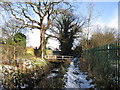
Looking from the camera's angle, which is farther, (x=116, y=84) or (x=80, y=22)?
(x=80, y=22)

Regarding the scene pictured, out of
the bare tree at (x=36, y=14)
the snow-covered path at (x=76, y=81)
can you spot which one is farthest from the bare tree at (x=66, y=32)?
the snow-covered path at (x=76, y=81)

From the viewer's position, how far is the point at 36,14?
1232 cm

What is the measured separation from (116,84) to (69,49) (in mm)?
15416

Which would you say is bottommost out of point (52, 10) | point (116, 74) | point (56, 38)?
point (116, 74)

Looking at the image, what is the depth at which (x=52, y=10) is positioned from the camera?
12.4 m

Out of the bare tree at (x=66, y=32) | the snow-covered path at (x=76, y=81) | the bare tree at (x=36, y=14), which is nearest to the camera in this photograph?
the snow-covered path at (x=76, y=81)

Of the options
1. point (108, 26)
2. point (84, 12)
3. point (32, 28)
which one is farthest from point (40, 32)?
point (108, 26)

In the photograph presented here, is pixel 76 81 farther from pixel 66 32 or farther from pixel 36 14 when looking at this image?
pixel 66 32

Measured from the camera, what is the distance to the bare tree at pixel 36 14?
10875 mm

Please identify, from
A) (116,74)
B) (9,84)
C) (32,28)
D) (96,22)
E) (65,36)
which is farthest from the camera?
(65,36)

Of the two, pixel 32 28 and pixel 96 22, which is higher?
pixel 96 22

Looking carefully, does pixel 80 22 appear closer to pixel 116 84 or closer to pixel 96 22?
pixel 96 22

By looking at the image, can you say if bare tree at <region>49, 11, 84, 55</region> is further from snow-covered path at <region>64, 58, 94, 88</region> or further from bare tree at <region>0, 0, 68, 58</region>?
snow-covered path at <region>64, 58, 94, 88</region>

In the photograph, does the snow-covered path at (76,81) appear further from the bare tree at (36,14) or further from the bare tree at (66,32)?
the bare tree at (66,32)
